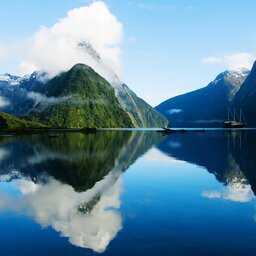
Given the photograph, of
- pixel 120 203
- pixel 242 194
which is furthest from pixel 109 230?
pixel 242 194

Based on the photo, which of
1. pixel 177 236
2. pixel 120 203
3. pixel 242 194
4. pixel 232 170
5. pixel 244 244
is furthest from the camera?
pixel 232 170

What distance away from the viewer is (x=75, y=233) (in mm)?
25406

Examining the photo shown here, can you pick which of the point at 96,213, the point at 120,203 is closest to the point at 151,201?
the point at 120,203

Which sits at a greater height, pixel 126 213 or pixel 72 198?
pixel 72 198

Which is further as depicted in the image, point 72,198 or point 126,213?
point 72,198

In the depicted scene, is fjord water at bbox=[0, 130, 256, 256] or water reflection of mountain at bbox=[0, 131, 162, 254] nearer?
fjord water at bbox=[0, 130, 256, 256]

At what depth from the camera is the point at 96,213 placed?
31.4m

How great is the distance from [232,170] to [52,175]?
1260 inches

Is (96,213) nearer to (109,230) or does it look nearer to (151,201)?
(109,230)

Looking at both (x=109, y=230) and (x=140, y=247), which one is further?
(x=109, y=230)

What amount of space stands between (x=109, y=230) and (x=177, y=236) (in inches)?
207

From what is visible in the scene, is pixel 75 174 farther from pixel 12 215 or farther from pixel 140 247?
pixel 140 247

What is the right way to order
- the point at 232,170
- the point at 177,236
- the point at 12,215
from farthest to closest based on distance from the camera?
1. the point at 232,170
2. the point at 12,215
3. the point at 177,236

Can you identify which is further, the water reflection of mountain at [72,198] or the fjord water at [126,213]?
the water reflection of mountain at [72,198]
